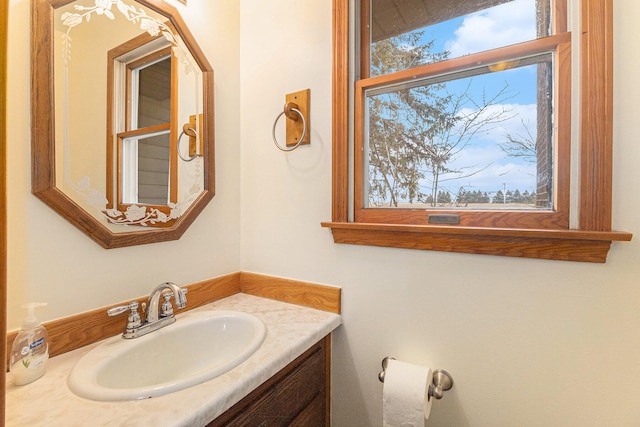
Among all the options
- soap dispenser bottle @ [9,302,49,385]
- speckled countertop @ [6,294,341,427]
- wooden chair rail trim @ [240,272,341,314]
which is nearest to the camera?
speckled countertop @ [6,294,341,427]

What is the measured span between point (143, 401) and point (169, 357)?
358 mm

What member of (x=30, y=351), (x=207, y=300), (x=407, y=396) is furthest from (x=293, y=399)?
(x=30, y=351)

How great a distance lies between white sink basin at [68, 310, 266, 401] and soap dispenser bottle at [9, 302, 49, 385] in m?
0.08

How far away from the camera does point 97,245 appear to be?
916mm

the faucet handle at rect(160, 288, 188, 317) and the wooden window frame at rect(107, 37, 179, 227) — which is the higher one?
the wooden window frame at rect(107, 37, 179, 227)

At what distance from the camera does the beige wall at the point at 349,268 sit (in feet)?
2.47

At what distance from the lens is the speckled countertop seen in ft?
1.86

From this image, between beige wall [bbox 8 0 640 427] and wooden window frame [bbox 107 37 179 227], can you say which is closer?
beige wall [bbox 8 0 640 427]

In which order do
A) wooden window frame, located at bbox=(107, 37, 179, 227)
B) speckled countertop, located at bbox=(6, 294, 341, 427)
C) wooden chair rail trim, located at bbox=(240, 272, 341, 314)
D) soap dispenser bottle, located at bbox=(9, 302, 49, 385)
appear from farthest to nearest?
1. wooden chair rail trim, located at bbox=(240, 272, 341, 314)
2. wooden window frame, located at bbox=(107, 37, 179, 227)
3. soap dispenser bottle, located at bbox=(9, 302, 49, 385)
4. speckled countertop, located at bbox=(6, 294, 341, 427)

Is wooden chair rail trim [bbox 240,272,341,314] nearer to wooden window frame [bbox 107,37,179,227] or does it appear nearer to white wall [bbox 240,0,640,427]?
white wall [bbox 240,0,640,427]

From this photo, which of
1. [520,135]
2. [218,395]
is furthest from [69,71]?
[520,135]

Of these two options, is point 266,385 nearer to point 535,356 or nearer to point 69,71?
point 535,356

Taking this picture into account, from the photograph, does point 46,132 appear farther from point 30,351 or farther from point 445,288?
point 445,288

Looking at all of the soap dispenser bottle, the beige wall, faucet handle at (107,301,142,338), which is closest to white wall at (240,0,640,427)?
the beige wall
